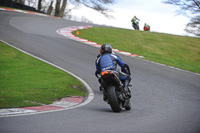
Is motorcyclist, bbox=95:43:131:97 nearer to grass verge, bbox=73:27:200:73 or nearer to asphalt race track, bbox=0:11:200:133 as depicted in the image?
asphalt race track, bbox=0:11:200:133

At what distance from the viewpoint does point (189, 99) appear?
33.4 ft

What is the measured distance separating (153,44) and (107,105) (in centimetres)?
1736

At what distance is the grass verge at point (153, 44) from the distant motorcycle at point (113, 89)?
1225cm

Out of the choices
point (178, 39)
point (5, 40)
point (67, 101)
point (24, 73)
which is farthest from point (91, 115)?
point (178, 39)

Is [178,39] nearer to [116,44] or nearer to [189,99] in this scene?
[116,44]

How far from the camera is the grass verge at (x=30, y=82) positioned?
27.1 ft

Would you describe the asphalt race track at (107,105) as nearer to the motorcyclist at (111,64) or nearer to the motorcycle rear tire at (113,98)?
the motorcycle rear tire at (113,98)

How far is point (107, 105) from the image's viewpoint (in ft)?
28.6

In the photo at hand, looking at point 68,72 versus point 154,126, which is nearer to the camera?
point 154,126

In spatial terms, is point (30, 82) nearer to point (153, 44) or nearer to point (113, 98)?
point (113, 98)

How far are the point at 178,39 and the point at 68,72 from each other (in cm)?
1747

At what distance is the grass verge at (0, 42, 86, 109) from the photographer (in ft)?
27.1

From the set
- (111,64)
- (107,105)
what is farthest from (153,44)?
(111,64)

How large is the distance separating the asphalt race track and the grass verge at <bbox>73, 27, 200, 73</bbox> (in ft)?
11.5
